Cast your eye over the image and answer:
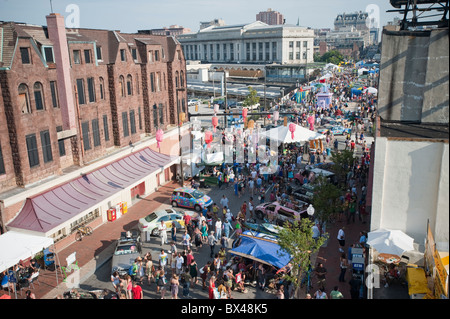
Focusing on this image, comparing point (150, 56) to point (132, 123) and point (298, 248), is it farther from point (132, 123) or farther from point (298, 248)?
point (298, 248)

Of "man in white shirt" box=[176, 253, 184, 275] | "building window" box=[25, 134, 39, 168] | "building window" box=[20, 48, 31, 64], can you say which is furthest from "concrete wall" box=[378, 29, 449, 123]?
"building window" box=[25, 134, 39, 168]

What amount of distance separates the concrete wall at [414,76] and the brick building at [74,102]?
15.9 metres

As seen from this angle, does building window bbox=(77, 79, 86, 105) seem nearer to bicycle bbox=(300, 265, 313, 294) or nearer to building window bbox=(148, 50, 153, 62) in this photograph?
building window bbox=(148, 50, 153, 62)

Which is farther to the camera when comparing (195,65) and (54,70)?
(195,65)

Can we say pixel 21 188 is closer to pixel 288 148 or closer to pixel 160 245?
pixel 160 245

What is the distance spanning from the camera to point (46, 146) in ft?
64.3

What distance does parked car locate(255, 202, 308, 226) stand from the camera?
2189 centimetres

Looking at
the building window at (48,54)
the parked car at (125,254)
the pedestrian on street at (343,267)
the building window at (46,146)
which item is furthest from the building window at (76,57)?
the pedestrian on street at (343,267)

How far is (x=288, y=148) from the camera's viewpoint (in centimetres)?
3625

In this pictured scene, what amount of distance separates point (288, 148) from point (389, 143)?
2156 centimetres

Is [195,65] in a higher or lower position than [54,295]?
higher

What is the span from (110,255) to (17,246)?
14.8ft

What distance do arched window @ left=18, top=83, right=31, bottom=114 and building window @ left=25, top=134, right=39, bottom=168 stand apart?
4.15ft
